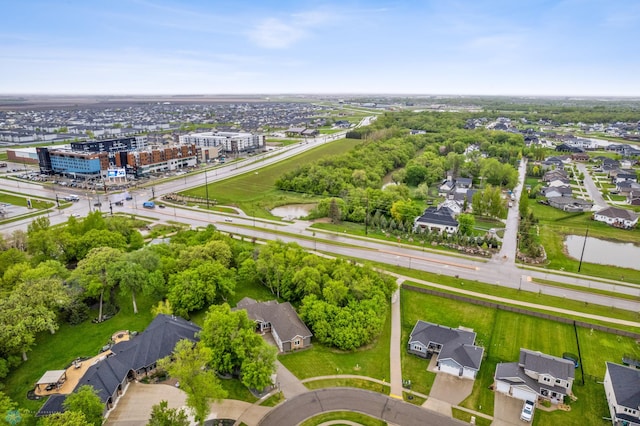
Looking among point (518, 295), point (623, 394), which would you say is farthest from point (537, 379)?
point (518, 295)

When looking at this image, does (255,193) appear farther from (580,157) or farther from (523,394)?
(580,157)

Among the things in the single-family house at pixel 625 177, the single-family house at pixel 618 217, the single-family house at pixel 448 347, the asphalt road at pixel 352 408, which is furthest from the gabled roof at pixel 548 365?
the single-family house at pixel 625 177

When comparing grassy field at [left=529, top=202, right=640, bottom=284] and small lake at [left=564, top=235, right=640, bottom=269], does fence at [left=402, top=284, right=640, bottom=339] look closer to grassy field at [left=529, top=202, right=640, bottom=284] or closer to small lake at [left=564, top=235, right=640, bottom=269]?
grassy field at [left=529, top=202, right=640, bottom=284]

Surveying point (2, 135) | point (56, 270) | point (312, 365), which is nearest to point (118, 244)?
point (56, 270)

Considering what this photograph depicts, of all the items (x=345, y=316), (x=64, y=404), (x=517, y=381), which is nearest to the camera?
(x=64, y=404)

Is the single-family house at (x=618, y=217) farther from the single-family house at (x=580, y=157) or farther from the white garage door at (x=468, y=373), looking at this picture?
the single-family house at (x=580, y=157)

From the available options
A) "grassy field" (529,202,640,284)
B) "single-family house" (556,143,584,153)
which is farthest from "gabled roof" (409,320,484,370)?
"single-family house" (556,143,584,153)

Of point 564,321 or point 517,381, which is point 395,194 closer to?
point 564,321

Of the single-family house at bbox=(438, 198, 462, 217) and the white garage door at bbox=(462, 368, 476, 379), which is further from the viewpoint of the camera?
the single-family house at bbox=(438, 198, 462, 217)
